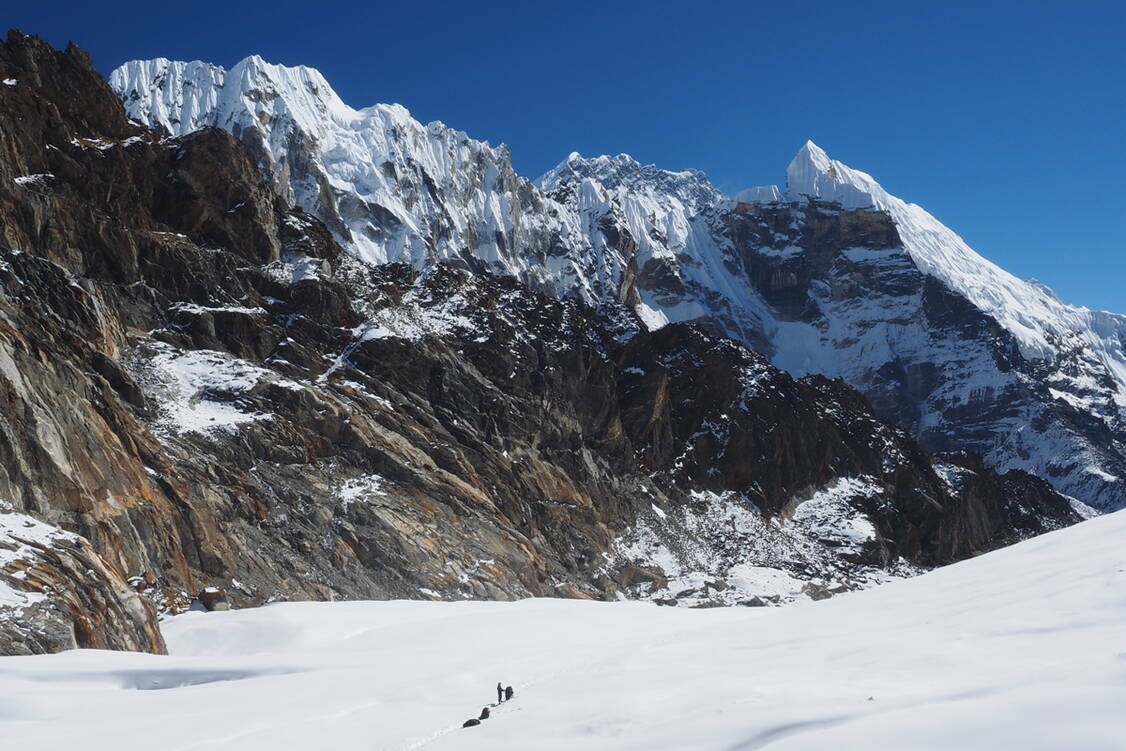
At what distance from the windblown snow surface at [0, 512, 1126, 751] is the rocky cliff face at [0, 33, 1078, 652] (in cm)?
479

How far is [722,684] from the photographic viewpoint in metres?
10.8

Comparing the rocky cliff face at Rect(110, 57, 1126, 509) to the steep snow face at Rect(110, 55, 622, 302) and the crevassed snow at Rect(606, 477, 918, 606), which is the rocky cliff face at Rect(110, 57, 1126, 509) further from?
the crevassed snow at Rect(606, 477, 918, 606)

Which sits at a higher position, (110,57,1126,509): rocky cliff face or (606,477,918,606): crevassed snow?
(110,57,1126,509): rocky cliff face

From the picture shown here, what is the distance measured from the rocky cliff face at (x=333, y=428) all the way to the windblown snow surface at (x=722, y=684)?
15.7 feet

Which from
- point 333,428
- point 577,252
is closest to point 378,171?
point 577,252

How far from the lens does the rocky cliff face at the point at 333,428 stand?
1432 inches

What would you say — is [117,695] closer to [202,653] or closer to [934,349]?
[202,653]

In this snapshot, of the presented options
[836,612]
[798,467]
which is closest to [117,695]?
[836,612]

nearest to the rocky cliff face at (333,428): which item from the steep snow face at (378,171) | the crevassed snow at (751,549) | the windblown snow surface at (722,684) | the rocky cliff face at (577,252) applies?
the crevassed snow at (751,549)

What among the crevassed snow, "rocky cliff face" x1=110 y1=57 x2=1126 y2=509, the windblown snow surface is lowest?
the windblown snow surface

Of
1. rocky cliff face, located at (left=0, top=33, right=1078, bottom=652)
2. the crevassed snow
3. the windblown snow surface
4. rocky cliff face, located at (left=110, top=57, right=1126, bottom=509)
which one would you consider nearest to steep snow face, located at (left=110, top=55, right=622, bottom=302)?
rocky cliff face, located at (left=110, top=57, right=1126, bottom=509)

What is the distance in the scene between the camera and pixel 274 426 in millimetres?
53156

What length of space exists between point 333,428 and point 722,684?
47.6 metres

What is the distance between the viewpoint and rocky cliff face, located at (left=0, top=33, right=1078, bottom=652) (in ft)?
119
